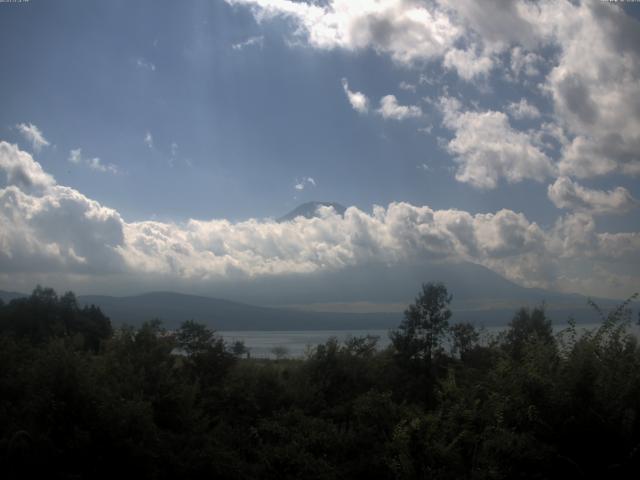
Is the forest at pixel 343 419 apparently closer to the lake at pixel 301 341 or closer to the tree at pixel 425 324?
the lake at pixel 301 341

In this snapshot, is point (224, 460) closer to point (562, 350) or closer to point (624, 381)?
point (562, 350)

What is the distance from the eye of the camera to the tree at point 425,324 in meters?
40.2

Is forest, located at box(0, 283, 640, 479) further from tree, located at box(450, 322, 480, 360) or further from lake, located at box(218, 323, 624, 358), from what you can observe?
tree, located at box(450, 322, 480, 360)

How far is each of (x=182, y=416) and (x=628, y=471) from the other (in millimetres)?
14600

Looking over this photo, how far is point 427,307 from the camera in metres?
41.1

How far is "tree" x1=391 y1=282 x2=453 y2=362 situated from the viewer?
40250 millimetres

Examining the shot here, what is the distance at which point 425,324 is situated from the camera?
41.1 meters

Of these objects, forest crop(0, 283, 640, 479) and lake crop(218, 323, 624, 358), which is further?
lake crop(218, 323, 624, 358)

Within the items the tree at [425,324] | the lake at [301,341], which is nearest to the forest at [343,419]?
the lake at [301,341]

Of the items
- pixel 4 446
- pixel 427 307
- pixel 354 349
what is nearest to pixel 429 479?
pixel 4 446

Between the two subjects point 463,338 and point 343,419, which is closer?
point 343,419

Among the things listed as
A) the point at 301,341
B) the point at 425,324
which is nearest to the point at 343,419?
the point at 425,324

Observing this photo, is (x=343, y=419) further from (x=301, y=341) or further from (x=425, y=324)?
(x=301, y=341)

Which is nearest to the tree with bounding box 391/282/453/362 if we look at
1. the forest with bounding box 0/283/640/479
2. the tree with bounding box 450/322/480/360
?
the tree with bounding box 450/322/480/360
